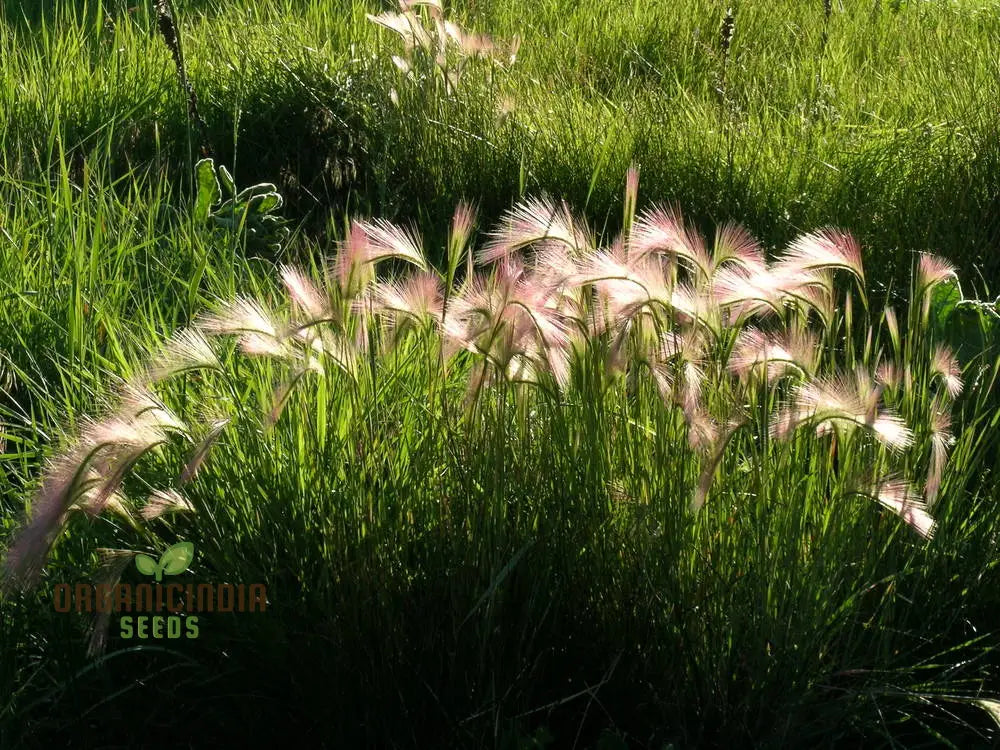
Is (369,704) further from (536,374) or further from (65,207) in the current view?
(65,207)

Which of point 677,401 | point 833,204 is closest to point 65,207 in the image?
point 677,401

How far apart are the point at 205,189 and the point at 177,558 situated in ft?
5.05

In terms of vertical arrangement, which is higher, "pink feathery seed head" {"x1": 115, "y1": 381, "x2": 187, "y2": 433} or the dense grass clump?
"pink feathery seed head" {"x1": 115, "y1": 381, "x2": 187, "y2": 433}

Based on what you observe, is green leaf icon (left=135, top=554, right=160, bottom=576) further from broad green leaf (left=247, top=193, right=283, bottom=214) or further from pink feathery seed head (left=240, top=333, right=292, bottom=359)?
broad green leaf (left=247, top=193, right=283, bottom=214)

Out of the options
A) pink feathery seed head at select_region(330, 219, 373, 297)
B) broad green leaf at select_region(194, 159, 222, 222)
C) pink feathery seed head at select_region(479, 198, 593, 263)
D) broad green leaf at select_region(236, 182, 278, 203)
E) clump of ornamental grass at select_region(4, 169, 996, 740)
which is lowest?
broad green leaf at select_region(236, 182, 278, 203)

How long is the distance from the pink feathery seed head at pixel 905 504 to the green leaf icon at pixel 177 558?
975 mm

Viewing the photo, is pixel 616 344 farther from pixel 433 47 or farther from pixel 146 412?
pixel 433 47

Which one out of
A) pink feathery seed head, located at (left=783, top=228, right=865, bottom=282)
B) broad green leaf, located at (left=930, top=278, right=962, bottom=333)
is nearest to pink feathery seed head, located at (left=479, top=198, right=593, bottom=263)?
pink feathery seed head, located at (left=783, top=228, right=865, bottom=282)

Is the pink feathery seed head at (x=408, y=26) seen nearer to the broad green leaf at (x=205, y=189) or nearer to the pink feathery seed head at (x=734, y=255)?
the broad green leaf at (x=205, y=189)

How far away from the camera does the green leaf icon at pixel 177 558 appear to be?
170 cm

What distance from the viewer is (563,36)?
4.77m

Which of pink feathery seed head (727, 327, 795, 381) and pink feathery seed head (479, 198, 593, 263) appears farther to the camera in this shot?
pink feathery seed head (479, 198, 593, 263)

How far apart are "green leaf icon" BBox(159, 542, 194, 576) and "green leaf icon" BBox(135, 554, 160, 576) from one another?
14 mm

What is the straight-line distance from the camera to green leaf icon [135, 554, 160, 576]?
1.67m
